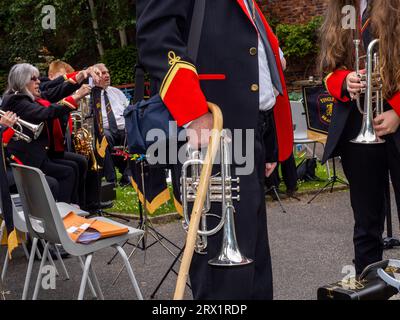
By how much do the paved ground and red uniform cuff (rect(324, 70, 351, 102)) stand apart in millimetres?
1504

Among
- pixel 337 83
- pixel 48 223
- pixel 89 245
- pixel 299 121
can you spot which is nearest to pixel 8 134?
pixel 48 223

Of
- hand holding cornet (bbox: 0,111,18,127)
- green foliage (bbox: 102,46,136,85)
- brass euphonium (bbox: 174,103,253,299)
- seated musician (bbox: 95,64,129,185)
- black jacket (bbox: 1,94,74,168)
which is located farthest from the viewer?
green foliage (bbox: 102,46,136,85)

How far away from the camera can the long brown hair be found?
3.18 m

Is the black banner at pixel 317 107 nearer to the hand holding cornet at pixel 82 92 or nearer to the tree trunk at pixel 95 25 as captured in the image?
the hand holding cornet at pixel 82 92

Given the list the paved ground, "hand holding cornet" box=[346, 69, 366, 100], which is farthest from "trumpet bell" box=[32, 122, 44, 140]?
"hand holding cornet" box=[346, 69, 366, 100]

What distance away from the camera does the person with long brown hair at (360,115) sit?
3.21m

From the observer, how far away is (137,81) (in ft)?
9.64

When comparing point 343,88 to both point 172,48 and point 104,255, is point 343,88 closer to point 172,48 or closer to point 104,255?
point 172,48

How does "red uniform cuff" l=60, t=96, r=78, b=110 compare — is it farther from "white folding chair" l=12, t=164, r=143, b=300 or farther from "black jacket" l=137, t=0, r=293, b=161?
"black jacket" l=137, t=0, r=293, b=161

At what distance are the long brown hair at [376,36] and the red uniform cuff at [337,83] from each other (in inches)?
2.2

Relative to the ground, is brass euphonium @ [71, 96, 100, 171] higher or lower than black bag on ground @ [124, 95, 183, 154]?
lower

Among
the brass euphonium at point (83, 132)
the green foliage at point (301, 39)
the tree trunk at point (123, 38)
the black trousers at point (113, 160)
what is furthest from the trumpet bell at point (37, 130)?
the tree trunk at point (123, 38)
